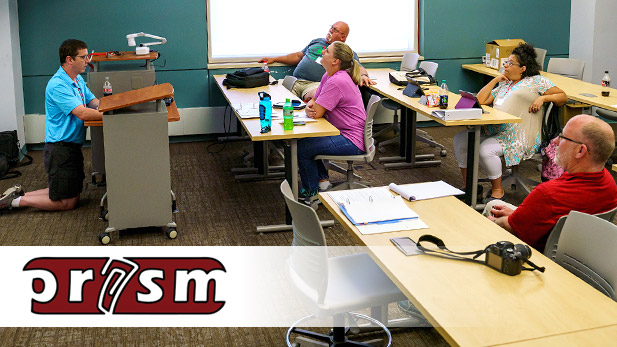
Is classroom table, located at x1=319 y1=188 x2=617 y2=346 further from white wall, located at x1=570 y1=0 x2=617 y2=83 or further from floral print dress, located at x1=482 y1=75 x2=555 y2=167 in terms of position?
white wall, located at x1=570 y1=0 x2=617 y2=83

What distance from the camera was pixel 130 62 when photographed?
7711 mm

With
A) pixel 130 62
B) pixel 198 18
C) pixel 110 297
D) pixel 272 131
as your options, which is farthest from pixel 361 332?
pixel 198 18

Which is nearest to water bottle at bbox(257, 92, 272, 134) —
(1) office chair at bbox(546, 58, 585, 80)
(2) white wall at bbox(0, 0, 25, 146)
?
(2) white wall at bbox(0, 0, 25, 146)

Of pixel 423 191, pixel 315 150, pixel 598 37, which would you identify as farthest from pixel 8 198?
pixel 598 37

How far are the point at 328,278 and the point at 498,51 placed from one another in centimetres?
606

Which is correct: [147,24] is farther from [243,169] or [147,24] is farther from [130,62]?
[243,169]

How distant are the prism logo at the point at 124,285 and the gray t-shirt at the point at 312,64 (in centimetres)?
354

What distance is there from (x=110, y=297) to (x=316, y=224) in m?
1.93

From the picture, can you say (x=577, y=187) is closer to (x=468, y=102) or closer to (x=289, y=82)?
(x=468, y=102)

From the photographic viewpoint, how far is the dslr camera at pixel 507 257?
2.92 m

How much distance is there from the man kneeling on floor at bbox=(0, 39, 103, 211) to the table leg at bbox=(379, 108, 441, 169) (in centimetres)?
315

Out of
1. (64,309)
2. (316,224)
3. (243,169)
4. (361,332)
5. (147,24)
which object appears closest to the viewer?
(316,224)

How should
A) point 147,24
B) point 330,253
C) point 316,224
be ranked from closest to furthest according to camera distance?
point 316,224
point 330,253
point 147,24

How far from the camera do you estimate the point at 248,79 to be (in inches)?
299
